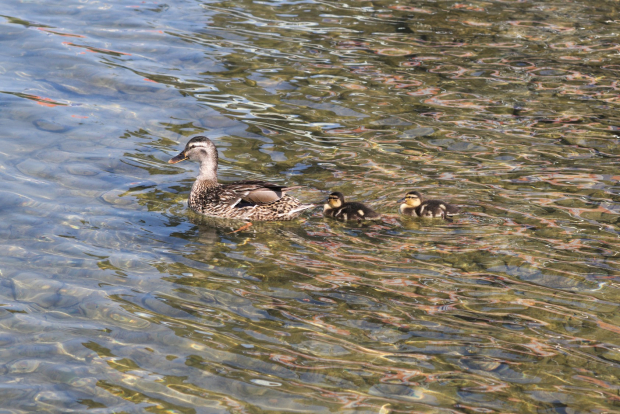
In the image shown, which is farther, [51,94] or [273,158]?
[51,94]

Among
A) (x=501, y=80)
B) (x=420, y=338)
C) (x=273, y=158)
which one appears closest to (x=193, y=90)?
(x=273, y=158)

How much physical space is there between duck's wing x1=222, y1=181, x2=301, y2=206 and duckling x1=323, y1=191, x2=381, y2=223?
1.83 feet

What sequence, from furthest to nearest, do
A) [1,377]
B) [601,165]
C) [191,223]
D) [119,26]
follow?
[119,26]
[601,165]
[191,223]
[1,377]

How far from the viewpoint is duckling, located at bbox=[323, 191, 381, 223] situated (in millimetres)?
8227

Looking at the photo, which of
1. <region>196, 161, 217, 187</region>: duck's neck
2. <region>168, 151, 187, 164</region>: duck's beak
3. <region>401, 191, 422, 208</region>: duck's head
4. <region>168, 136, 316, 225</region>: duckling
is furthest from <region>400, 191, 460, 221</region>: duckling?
<region>168, 151, 187, 164</region>: duck's beak

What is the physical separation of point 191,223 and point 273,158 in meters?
1.99

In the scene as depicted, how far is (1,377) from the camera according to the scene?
5457 millimetres

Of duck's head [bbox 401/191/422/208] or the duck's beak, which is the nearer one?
duck's head [bbox 401/191/422/208]

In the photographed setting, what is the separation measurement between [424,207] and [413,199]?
0.17m

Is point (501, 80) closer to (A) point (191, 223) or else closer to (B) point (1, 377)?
(A) point (191, 223)

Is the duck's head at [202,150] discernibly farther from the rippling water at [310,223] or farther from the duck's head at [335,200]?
the duck's head at [335,200]

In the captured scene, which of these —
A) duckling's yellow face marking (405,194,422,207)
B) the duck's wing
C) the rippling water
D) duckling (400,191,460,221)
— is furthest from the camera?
the duck's wing

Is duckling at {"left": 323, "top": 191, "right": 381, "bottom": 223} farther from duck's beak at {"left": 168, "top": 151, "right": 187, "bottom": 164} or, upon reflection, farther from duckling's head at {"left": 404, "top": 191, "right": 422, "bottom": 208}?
duck's beak at {"left": 168, "top": 151, "right": 187, "bottom": 164}

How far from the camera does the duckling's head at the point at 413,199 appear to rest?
8.38 meters
